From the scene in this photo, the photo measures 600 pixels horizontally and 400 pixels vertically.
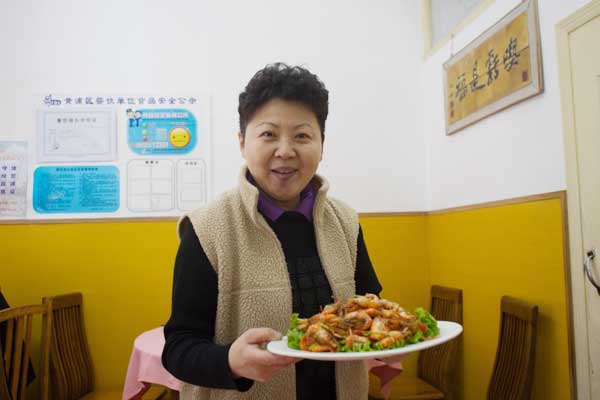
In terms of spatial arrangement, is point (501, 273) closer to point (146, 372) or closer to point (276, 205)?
point (276, 205)

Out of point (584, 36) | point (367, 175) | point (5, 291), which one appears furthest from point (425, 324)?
point (5, 291)

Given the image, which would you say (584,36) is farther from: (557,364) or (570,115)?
(557,364)

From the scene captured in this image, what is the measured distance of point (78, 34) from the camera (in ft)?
10.4

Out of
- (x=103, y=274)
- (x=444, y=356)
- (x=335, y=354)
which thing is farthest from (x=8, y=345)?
(x=444, y=356)

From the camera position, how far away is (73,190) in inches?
122

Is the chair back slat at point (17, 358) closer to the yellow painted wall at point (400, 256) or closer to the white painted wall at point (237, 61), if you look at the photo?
the white painted wall at point (237, 61)

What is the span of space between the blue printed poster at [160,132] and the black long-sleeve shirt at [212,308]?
2.22m

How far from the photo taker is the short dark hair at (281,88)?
108 centimetres

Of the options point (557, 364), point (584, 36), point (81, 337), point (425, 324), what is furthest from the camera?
point (81, 337)

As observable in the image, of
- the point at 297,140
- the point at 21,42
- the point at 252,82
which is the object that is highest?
the point at 21,42

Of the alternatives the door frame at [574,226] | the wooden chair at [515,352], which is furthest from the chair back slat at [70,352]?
the door frame at [574,226]

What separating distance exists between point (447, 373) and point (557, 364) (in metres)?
0.73

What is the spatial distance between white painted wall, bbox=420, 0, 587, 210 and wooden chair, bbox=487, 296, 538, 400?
567mm

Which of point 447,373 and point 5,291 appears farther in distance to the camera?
point 5,291
